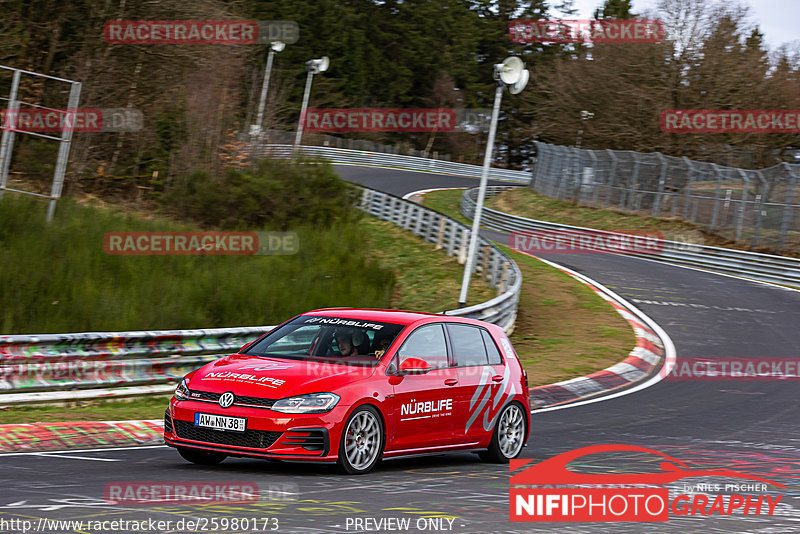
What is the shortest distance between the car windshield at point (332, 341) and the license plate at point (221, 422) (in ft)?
3.34

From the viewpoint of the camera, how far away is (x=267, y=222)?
28328mm

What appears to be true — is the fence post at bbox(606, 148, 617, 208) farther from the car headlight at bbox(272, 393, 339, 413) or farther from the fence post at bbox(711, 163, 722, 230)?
the car headlight at bbox(272, 393, 339, 413)

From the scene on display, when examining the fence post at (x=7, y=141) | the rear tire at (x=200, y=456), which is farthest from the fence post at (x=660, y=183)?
the rear tire at (x=200, y=456)

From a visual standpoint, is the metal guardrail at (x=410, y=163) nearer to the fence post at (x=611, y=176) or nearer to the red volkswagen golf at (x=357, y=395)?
the fence post at (x=611, y=176)

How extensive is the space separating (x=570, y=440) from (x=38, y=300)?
8129 mm

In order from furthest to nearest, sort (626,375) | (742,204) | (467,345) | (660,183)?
(660,183) → (742,204) → (626,375) → (467,345)

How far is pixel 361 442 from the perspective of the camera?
8.07 meters

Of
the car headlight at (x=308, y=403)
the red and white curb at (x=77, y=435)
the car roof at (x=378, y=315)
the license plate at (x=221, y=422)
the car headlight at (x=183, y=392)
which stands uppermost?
the car roof at (x=378, y=315)

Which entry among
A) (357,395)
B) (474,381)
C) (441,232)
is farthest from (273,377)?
(441,232)

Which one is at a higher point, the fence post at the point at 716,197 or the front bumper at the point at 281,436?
the fence post at the point at 716,197

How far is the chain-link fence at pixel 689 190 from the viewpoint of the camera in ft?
109

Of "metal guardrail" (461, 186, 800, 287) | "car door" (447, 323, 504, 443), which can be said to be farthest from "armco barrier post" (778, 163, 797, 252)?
"car door" (447, 323, 504, 443)

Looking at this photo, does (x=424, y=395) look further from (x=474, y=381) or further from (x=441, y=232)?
(x=441, y=232)

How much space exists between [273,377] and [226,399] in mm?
425
